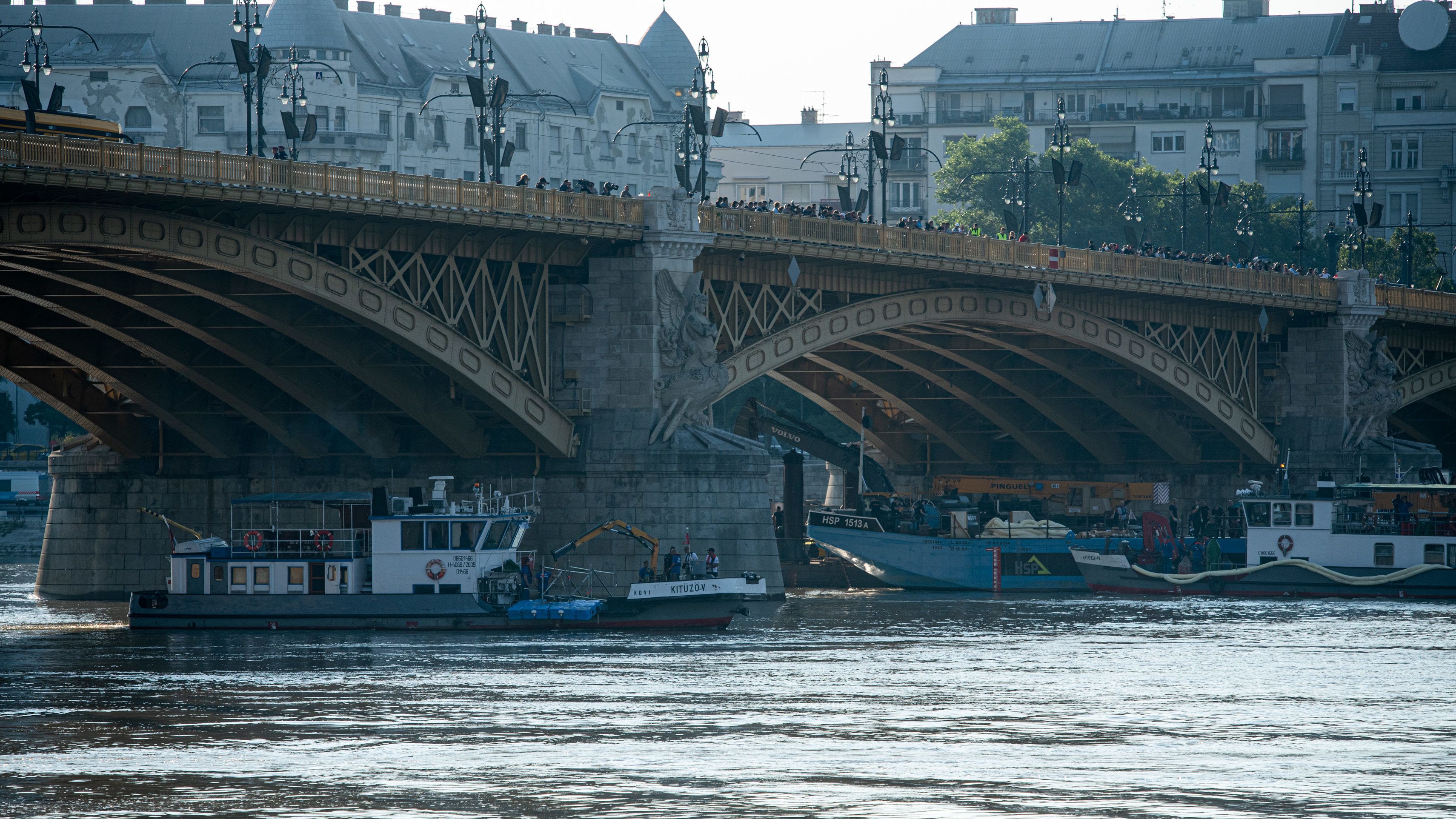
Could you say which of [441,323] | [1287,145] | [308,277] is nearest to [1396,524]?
[441,323]

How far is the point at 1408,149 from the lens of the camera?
137 m

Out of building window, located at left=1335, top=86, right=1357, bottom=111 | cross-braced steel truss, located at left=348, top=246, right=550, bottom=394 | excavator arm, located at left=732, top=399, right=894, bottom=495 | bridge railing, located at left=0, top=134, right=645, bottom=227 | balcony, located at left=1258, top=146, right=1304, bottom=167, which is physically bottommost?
excavator arm, located at left=732, top=399, right=894, bottom=495

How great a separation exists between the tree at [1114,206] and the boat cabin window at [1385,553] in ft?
196

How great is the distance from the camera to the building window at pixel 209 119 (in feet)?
385

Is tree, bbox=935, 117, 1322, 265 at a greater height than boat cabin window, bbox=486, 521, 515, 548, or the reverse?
tree, bbox=935, 117, 1322, 265

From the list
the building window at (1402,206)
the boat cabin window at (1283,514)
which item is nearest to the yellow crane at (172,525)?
the boat cabin window at (1283,514)

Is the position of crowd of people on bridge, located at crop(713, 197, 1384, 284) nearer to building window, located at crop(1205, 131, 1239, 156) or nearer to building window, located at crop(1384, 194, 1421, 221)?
building window, located at crop(1384, 194, 1421, 221)

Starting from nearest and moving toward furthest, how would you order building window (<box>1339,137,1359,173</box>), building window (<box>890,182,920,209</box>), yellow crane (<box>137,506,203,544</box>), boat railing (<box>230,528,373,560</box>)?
boat railing (<box>230,528,373,560</box>) → yellow crane (<box>137,506,203,544</box>) → building window (<box>1339,137,1359,173</box>) → building window (<box>890,182,920,209</box>)

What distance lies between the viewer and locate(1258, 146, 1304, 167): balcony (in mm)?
139875

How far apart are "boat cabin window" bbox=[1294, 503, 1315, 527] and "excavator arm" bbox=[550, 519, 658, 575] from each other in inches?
896

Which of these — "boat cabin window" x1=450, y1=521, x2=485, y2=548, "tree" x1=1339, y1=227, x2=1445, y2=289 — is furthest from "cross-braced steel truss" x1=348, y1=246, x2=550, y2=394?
"tree" x1=1339, y1=227, x2=1445, y2=289

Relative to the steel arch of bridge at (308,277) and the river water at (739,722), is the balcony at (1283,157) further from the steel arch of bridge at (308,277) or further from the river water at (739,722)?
the steel arch of bridge at (308,277)

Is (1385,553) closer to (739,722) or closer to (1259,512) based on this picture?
(1259,512)

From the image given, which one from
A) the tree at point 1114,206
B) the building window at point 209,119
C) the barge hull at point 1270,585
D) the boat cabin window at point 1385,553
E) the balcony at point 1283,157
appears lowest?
the barge hull at point 1270,585
